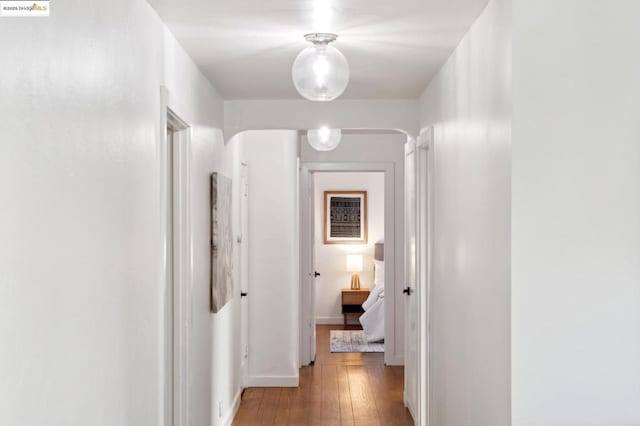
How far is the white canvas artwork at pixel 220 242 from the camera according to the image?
4504 millimetres

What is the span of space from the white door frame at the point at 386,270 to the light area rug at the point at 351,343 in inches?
34.9

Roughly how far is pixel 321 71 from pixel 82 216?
1.41 meters

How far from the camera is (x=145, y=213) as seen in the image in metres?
2.75

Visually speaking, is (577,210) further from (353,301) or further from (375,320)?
(353,301)

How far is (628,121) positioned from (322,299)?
815 centimetres

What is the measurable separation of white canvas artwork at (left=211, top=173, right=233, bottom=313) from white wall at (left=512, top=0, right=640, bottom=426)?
2434 mm

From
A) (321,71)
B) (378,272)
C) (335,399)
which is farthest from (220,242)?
(378,272)

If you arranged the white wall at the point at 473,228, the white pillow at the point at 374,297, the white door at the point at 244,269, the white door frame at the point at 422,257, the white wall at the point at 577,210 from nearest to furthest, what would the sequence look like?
the white wall at the point at 577,210 < the white wall at the point at 473,228 < the white door frame at the point at 422,257 < the white door at the point at 244,269 < the white pillow at the point at 374,297

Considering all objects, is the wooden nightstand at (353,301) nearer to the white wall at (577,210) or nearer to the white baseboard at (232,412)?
the white baseboard at (232,412)

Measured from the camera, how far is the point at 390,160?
759cm

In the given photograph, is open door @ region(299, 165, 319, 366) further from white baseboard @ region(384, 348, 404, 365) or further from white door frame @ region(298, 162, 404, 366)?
white baseboard @ region(384, 348, 404, 365)

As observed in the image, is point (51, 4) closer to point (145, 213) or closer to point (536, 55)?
point (145, 213)

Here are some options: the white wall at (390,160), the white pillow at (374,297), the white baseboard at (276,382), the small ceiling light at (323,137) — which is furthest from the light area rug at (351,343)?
the small ceiling light at (323,137)

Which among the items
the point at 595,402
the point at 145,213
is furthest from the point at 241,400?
the point at 595,402
